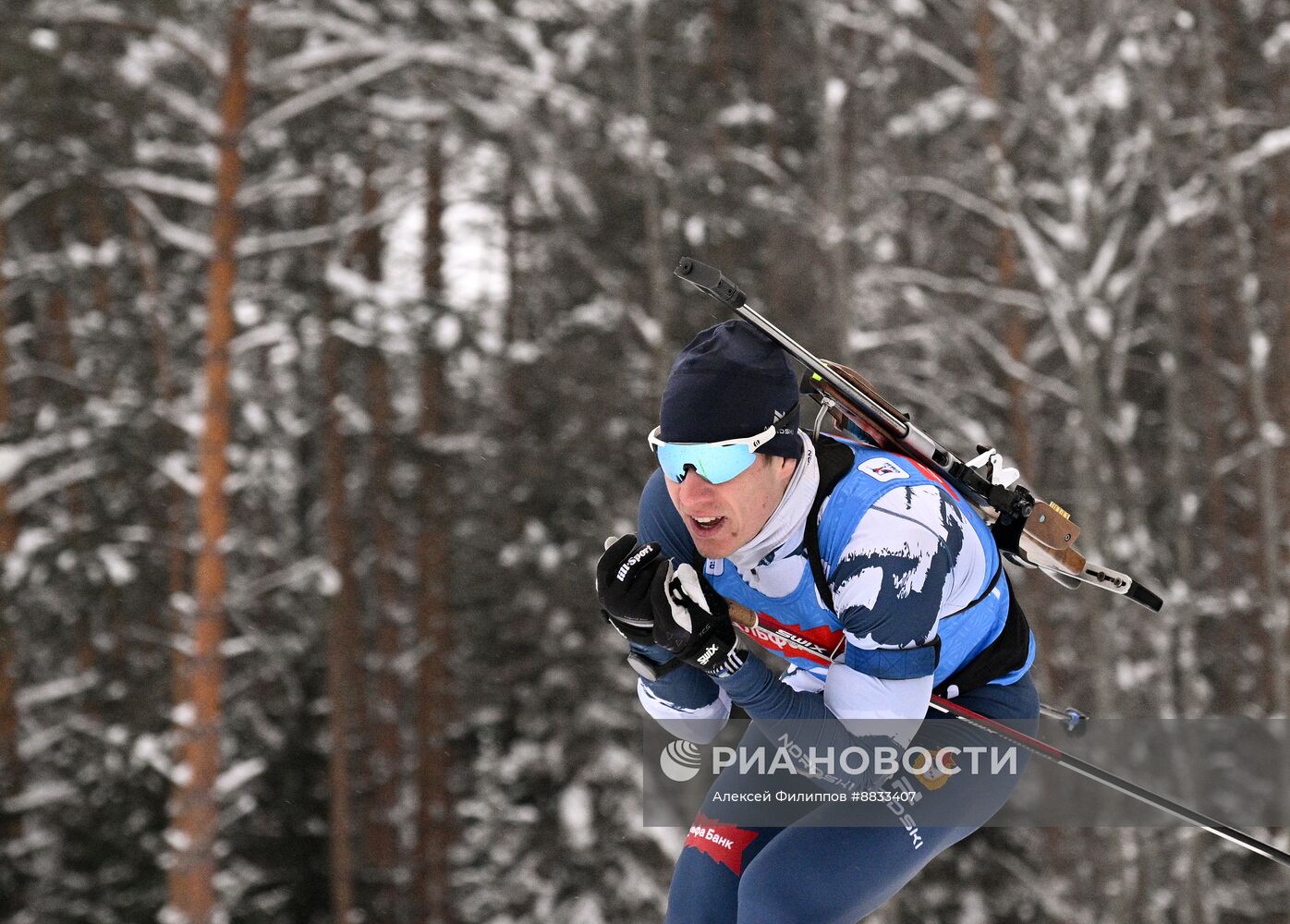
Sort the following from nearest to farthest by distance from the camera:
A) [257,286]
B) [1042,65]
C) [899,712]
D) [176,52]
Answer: [899,712], [176,52], [257,286], [1042,65]

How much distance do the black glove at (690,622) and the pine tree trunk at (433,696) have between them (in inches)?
461

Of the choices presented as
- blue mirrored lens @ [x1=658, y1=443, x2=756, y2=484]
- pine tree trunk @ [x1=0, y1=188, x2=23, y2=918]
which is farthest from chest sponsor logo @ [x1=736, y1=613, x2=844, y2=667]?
pine tree trunk @ [x1=0, y1=188, x2=23, y2=918]

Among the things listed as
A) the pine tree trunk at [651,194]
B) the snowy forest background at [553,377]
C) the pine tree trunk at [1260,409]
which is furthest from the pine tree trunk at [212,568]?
the pine tree trunk at [1260,409]

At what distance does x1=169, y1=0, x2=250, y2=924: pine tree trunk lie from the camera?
992 centimetres

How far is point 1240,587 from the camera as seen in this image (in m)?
14.4

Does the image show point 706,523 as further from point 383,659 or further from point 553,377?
point 383,659

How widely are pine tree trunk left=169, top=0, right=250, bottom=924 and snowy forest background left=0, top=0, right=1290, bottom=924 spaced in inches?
4.4

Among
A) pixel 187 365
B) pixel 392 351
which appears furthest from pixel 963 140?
pixel 187 365

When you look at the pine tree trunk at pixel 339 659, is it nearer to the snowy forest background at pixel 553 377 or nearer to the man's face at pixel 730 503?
the snowy forest background at pixel 553 377

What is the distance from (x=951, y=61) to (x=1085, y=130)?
5.15 ft

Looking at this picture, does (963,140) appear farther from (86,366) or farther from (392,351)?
(86,366)

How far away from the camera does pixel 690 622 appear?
2.71 metres

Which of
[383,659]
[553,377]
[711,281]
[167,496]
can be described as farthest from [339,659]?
[711,281]

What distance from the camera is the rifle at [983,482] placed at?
10.8ft
